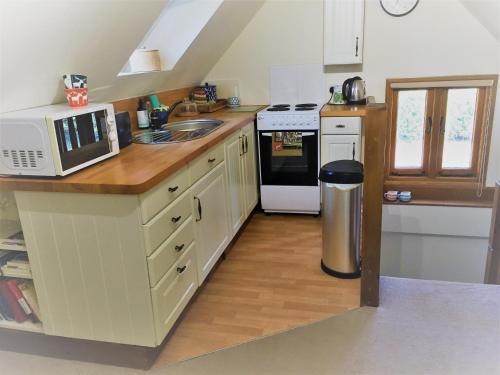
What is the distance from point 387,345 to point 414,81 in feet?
8.20

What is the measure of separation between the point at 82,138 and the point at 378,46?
2803 mm

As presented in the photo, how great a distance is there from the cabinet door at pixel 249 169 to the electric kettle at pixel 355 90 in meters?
0.89

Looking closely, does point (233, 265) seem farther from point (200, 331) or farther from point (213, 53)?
Result: point (213, 53)

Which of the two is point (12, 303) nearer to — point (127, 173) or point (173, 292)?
point (173, 292)

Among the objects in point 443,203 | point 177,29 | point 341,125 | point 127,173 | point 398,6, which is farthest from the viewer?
point 443,203

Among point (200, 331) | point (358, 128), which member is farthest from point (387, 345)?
point (358, 128)

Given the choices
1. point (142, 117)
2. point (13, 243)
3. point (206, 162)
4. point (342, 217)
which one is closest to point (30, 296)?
point (13, 243)

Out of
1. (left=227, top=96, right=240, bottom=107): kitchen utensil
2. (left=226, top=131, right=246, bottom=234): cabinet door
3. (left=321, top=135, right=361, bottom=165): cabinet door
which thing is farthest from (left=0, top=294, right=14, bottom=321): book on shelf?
(left=227, top=96, right=240, bottom=107): kitchen utensil

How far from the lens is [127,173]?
182 centimetres

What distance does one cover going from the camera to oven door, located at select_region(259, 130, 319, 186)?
11.0 ft

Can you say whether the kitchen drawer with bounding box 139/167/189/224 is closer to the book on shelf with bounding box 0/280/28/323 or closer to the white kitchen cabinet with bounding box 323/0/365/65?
the book on shelf with bounding box 0/280/28/323

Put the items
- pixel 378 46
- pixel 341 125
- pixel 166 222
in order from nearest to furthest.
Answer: pixel 166 222
pixel 341 125
pixel 378 46

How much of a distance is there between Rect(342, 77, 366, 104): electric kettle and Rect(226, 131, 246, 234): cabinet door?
1113 millimetres

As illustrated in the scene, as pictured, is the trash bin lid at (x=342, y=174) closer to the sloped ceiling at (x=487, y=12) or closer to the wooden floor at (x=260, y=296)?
the wooden floor at (x=260, y=296)
